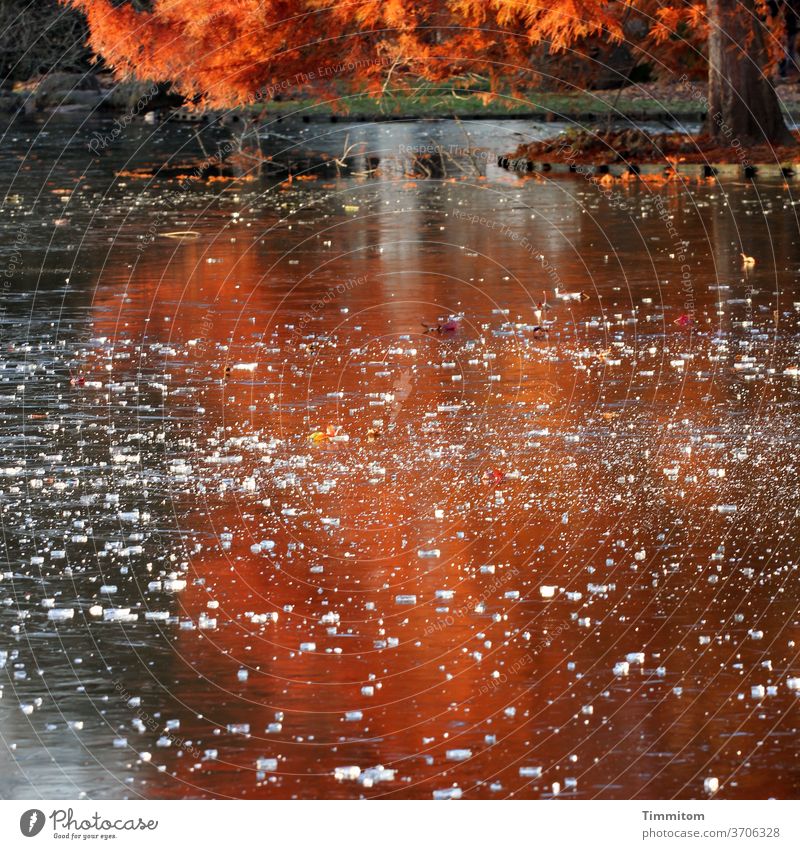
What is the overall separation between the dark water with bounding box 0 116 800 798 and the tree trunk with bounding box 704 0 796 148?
35.6 ft

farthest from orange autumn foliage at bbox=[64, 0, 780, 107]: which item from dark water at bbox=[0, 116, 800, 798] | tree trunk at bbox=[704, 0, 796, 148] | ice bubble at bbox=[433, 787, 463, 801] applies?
ice bubble at bbox=[433, 787, 463, 801]

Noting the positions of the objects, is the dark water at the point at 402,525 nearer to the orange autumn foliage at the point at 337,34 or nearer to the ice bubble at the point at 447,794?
the ice bubble at the point at 447,794

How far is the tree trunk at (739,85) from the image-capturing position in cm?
2691

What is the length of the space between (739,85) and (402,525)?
20362 millimetres

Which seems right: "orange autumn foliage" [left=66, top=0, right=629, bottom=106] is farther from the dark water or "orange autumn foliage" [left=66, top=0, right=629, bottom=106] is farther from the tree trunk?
the dark water

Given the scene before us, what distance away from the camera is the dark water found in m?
5.66

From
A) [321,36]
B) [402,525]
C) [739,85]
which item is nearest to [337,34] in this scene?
[321,36]

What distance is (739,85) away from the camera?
27.0 metres

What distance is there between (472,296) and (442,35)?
578 inches

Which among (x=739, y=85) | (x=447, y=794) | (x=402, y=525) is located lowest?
(x=447, y=794)

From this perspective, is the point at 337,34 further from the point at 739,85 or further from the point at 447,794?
the point at 447,794

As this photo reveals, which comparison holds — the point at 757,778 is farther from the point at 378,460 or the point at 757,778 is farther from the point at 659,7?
the point at 659,7

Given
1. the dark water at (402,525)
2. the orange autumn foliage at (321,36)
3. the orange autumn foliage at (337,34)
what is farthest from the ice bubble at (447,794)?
the orange autumn foliage at (337,34)

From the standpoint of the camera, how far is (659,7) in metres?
29.3
